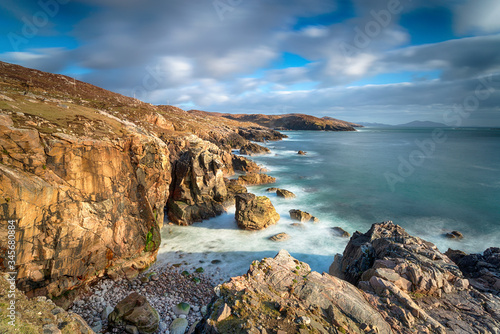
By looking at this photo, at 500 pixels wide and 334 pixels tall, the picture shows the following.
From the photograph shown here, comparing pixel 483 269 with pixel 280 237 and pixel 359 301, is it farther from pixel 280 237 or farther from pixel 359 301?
pixel 280 237

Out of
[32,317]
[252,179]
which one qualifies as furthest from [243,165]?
[32,317]

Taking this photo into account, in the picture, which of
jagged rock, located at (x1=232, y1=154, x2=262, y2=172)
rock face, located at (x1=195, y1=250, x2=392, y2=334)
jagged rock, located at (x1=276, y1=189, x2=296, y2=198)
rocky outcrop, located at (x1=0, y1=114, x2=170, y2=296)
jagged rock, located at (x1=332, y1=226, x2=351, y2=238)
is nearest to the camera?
rock face, located at (x1=195, y1=250, x2=392, y2=334)

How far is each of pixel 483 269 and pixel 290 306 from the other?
391 inches

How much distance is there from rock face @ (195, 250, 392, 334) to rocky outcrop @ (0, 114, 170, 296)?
24.8ft

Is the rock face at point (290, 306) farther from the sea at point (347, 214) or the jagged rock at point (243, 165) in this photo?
the jagged rock at point (243, 165)

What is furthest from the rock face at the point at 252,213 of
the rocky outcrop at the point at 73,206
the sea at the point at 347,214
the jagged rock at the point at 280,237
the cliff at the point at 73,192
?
the rocky outcrop at the point at 73,206

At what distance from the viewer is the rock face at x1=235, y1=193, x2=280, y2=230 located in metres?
19.7

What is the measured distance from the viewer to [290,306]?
22.0 ft

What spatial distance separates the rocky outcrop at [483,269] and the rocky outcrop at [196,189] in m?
17.1

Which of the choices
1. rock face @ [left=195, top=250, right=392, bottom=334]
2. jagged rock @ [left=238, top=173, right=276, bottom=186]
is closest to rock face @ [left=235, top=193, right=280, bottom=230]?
rock face @ [left=195, top=250, right=392, bottom=334]

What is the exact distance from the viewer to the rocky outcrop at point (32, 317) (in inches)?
173

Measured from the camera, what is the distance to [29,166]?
9.19m

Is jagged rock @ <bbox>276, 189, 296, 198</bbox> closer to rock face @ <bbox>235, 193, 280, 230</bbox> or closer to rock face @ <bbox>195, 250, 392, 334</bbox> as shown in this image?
rock face @ <bbox>235, 193, 280, 230</bbox>

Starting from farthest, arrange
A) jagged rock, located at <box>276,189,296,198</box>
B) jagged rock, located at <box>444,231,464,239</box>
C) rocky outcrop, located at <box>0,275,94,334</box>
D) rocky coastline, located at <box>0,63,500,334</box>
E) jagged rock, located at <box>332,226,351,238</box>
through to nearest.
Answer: jagged rock, located at <box>276,189,296,198</box>
jagged rock, located at <box>444,231,464,239</box>
jagged rock, located at <box>332,226,351,238</box>
rocky coastline, located at <box>0,63,500,334</box>
rocky outcrop, located at <box>0,275,94,334</box>
